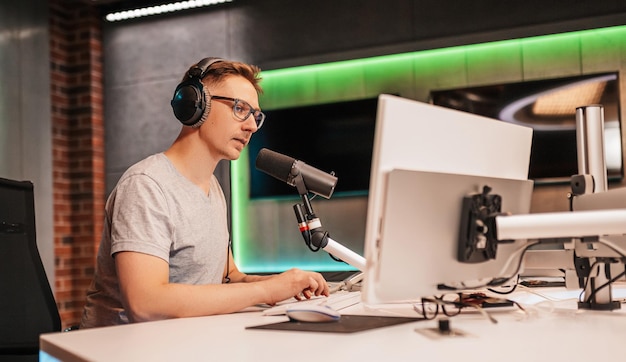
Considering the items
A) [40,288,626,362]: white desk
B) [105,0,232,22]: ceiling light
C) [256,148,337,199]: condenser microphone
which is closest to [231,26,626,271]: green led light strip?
[105,0,232,22]: ceiling light

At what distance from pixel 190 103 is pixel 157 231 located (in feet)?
1.38

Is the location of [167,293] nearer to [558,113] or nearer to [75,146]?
[558,113]

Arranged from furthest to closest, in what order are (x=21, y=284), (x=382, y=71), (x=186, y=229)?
(x=382, y=71) → (x=21, y=284) → (x=186, y=229)

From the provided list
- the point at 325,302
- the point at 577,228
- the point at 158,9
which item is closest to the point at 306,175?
the point at 325,302

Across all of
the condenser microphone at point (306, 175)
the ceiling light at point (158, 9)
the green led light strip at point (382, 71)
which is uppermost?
the ceiling light at point (158, 9)

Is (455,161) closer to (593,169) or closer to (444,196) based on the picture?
(444,196)

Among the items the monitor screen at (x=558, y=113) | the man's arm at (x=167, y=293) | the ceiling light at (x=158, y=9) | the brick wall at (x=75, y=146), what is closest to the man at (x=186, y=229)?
the man's arm at (x=167, y=293)

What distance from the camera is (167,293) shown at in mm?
1546

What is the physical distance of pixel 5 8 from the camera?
4188mm

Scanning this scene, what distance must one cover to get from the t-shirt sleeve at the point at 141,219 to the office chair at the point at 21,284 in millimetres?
341

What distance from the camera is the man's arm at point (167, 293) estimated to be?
155 cm

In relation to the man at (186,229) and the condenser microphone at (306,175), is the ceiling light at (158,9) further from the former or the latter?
the condenser microphone at (306,175)

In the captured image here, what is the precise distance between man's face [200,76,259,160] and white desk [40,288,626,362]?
65cm

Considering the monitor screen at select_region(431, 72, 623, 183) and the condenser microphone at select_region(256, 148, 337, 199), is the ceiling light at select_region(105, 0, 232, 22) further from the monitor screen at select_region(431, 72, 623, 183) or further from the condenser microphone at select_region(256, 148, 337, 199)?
the condenser microphone at select_region(256, 148, 337, 199)
